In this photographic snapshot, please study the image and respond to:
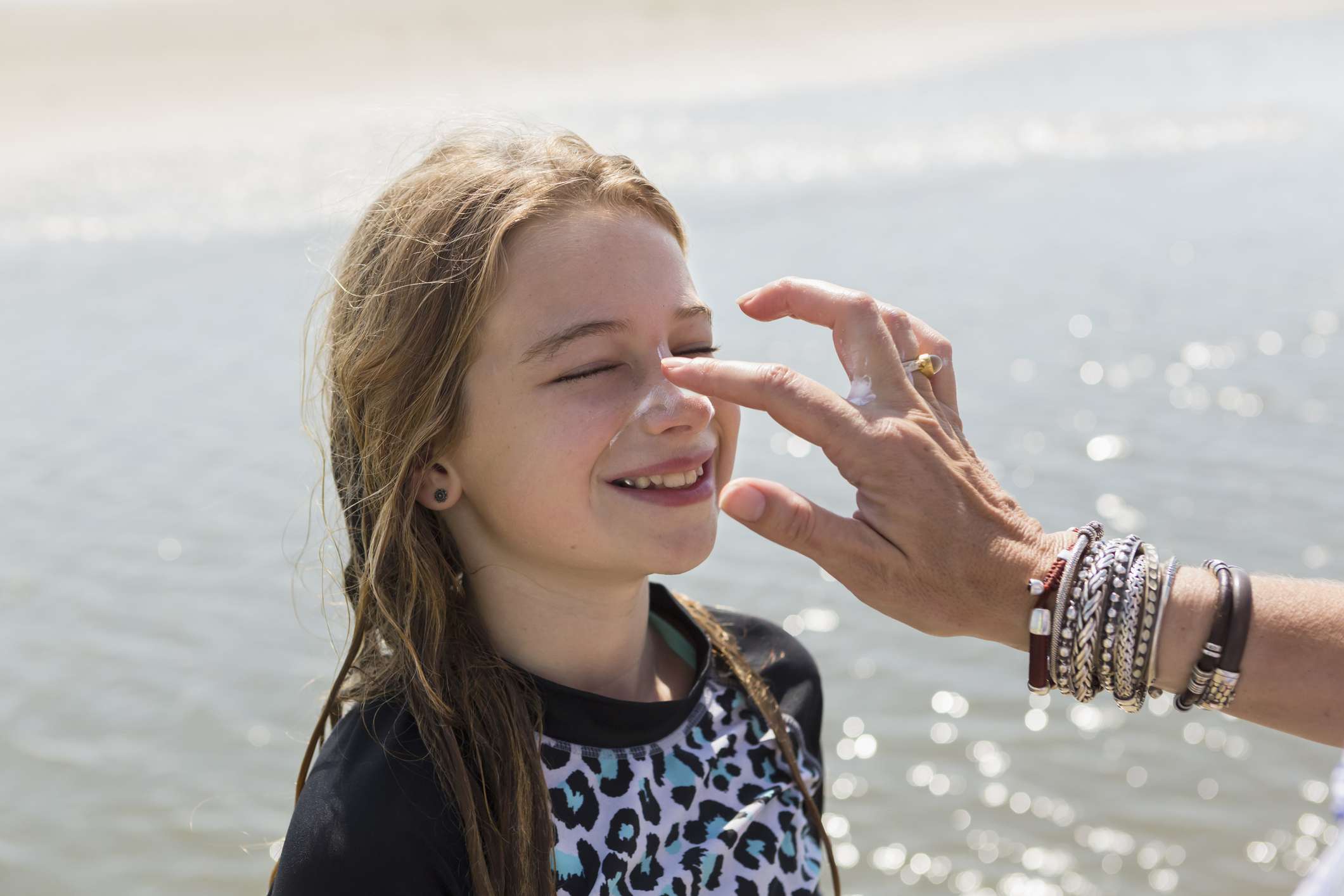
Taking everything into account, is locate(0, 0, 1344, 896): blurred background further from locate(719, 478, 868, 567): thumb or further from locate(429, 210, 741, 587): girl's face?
locate(719, 478, 868, 567): thumb

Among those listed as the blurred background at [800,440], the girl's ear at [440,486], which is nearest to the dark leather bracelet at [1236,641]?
the girl's ear at [440,486]

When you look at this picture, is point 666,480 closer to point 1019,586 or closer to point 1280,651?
point 1019,586

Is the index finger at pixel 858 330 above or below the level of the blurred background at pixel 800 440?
above

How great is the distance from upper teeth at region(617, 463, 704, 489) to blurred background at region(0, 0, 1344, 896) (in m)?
0.72

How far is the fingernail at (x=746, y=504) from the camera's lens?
6.21ft

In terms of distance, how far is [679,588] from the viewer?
5602 millimetres

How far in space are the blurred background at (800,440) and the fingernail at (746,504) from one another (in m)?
0.95

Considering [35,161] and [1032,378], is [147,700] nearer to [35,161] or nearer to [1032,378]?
[1032,378]

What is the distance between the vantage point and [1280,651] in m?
1.93

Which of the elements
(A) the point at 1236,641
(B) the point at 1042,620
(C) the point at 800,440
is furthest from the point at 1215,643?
(C) the point at 800,440

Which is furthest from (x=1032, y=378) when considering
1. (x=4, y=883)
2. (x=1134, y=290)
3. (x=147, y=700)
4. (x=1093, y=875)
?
(x=4, y=883)

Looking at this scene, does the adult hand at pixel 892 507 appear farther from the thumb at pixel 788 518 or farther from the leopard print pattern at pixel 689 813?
the leopard print pattern at pixel 689 813

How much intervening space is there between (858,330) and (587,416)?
18.6 inches

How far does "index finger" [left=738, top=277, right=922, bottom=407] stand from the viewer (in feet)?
6.52
